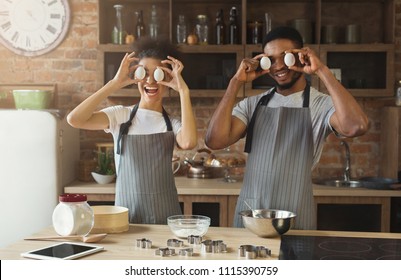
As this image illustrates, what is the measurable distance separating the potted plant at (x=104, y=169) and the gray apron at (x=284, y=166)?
1430mm

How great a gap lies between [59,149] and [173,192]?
4.52 feet

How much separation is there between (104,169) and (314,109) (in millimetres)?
1717

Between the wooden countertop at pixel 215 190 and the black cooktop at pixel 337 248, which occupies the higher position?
the black cooktop at pixel 337 248

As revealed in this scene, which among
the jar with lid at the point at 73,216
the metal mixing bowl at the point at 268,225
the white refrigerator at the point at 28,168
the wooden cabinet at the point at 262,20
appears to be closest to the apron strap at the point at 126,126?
the jar with lid at the point at 73,216

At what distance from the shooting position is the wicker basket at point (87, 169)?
3586 millimetres

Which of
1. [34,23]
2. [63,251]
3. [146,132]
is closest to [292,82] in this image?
[146,132]

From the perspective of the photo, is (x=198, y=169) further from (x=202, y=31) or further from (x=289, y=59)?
(x=289, y=59)

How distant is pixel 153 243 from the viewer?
1712mm

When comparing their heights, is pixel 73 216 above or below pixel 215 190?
above

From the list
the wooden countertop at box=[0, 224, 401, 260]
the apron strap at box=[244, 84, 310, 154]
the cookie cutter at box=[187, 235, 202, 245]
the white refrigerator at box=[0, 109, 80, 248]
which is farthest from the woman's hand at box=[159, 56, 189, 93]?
the white refrigerator at box=[0, 109, 80, 248]

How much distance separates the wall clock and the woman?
1697 mm

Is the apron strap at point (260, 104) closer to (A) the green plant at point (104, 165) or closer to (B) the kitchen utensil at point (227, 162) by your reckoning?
(B) the kitchen utensil at point (227, 162)
